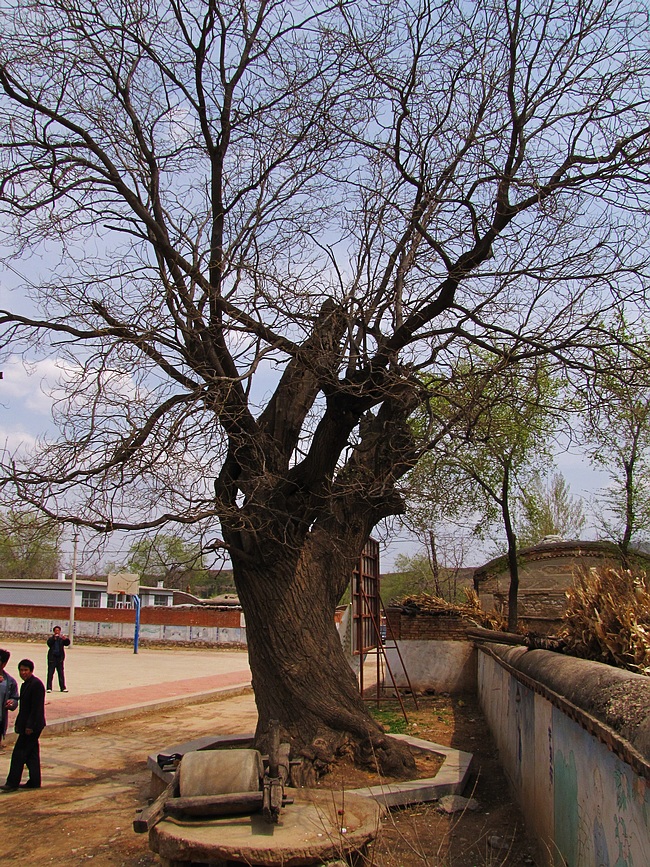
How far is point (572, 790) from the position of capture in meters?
4.67

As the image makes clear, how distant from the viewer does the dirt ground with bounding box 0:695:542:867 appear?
6.09 meters

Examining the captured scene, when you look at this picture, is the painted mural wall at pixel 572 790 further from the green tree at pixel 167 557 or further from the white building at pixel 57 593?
the white building at pixel 57 593

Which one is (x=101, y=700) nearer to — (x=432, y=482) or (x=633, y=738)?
(x=432, y=482)

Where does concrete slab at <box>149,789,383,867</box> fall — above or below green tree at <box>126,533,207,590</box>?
below

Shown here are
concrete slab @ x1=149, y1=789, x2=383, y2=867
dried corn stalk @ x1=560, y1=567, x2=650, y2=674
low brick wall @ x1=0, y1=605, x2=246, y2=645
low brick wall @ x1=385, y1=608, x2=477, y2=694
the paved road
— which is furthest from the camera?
low brick wall @ x1=0, y1=605, x2=246, y2=645

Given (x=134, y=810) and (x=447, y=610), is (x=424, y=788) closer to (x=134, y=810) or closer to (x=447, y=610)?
(x=134, y=810)

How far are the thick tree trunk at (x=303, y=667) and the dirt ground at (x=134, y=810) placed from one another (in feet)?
2.76

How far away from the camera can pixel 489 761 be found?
976 centimetres

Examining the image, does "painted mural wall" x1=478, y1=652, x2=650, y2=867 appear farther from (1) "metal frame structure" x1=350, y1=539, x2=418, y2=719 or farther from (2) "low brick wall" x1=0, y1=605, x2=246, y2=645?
(2) "low brick wall" x1=0, y1=605, x2=246, y2=645

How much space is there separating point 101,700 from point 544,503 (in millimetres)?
23570

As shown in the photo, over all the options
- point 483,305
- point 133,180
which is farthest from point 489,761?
point 133,180

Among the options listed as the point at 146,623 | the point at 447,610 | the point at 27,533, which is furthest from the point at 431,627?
the point at 146,623

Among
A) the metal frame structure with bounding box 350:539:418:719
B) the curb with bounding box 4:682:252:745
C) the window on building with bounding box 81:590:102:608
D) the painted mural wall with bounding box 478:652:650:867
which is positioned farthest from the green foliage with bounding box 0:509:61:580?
the window on building with bounding box 81:590:102:608

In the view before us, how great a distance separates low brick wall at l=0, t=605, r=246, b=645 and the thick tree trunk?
28.8 m
